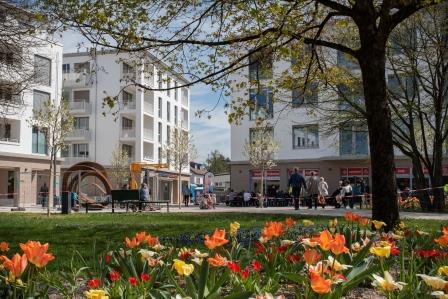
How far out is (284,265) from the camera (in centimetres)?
367

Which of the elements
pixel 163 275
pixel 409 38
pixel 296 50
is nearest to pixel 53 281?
pixel 163 275

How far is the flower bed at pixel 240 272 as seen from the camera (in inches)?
97.0

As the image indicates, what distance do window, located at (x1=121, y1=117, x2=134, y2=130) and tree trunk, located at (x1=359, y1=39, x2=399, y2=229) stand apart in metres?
51.8

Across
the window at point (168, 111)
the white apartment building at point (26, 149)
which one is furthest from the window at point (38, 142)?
the window at point (168, 111)

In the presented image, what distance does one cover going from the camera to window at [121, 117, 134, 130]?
58750 millimetres

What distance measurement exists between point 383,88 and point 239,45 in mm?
3622

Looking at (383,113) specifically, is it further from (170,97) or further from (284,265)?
(170,97)

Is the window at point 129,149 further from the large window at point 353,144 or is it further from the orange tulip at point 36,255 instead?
the orange tulip at point 36,255

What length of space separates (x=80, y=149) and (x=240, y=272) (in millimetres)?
56787

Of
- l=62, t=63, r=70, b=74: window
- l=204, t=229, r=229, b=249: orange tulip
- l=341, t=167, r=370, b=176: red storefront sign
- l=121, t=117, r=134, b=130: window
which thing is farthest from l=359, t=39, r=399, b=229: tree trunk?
l=62, t=63, r=70, b=74: window

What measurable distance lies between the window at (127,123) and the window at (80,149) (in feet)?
14.3

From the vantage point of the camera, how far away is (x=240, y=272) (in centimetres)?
305

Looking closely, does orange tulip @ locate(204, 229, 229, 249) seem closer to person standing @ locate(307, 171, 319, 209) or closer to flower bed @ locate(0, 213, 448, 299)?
flower bed @ locate(0, 213, 448, 299)

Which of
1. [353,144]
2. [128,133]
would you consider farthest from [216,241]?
[128,133]
